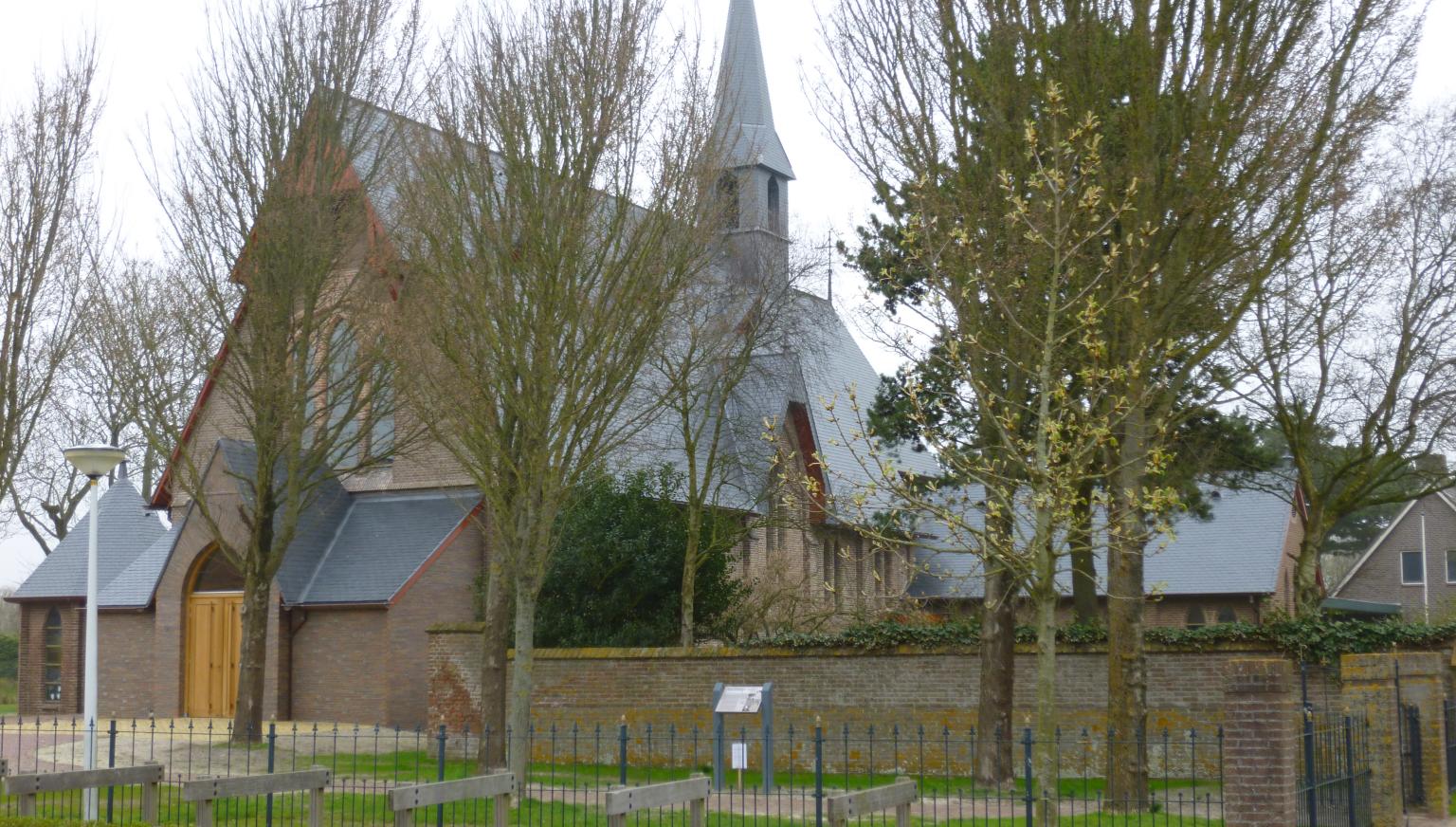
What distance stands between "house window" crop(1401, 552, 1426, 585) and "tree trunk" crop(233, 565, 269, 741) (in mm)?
46826

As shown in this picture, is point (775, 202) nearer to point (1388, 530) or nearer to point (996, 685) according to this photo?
point (1388, 530)

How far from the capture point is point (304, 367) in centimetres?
2278

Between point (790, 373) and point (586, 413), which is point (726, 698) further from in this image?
point (790, 373)

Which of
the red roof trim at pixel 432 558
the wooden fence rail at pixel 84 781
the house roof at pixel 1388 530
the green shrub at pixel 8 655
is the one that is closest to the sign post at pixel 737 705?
the wooden fence rail at pixel 84 781

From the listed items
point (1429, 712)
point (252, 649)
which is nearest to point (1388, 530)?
point (1429, 712)

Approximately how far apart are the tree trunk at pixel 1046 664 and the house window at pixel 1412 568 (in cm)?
5005

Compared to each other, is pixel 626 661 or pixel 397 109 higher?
pixel 397 109

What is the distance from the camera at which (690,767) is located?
21109 millimetres

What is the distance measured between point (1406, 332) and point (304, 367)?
1866cm

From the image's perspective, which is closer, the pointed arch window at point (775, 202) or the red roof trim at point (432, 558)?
the red roof trim at point (432, 558)

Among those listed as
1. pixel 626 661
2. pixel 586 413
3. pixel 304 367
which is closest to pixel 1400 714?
pixel 586 413

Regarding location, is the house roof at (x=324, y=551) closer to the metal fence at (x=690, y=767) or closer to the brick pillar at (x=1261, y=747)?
the metal fence at (x=690, y=767)

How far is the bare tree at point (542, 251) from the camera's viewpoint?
15250mm

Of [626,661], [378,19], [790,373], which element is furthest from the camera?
[790,373]
